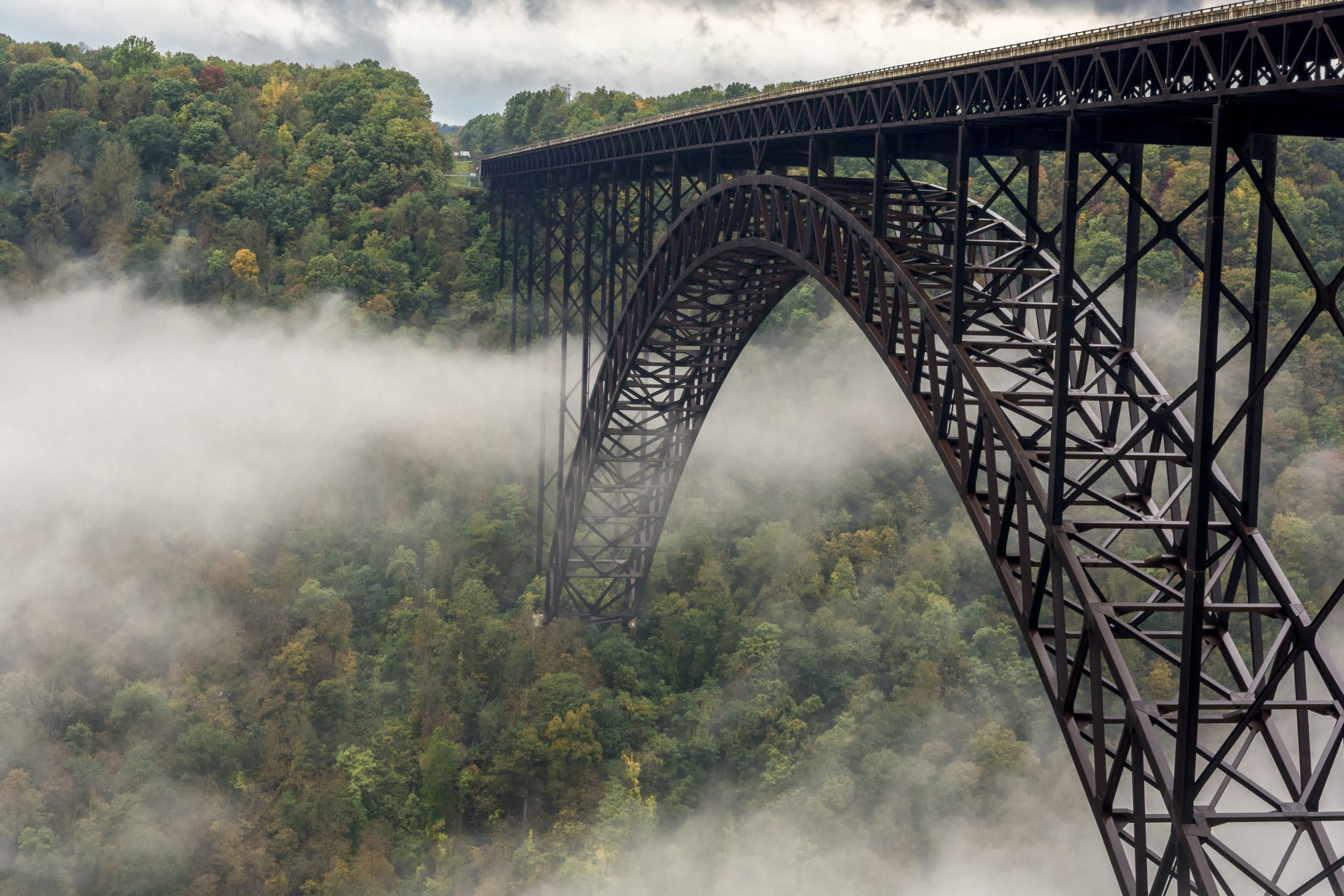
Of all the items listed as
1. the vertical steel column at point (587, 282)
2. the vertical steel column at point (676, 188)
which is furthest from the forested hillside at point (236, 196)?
the vertical steel column at point (676, 188)

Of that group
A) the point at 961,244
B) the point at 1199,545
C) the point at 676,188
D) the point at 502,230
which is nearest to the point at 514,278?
the point at 502,230

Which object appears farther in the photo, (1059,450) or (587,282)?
(587,282)

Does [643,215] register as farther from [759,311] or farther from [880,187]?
[880,187]

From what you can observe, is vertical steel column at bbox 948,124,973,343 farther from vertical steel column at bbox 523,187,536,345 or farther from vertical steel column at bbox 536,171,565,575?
vertical steel column at bbox 523,187,536,345

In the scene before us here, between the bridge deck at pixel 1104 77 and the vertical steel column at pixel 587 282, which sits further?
the vertical steel column at pixel 587 282

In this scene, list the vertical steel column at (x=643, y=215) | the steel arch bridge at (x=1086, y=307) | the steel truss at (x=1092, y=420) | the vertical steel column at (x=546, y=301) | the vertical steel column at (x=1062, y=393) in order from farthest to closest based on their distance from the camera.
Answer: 1. the vertical steel column at (x=546, y=301)
2. the vertical steel column at (x=643, y=215)
3. the vertical steel column at (x=1062, y=393)
4. the steel truss at (x=1092, y=420)
5. the steel arch bridge at (x=1086, y=307)

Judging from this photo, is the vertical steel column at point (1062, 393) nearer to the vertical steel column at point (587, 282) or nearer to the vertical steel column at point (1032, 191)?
the vertical steel column at point (1032, 191)
